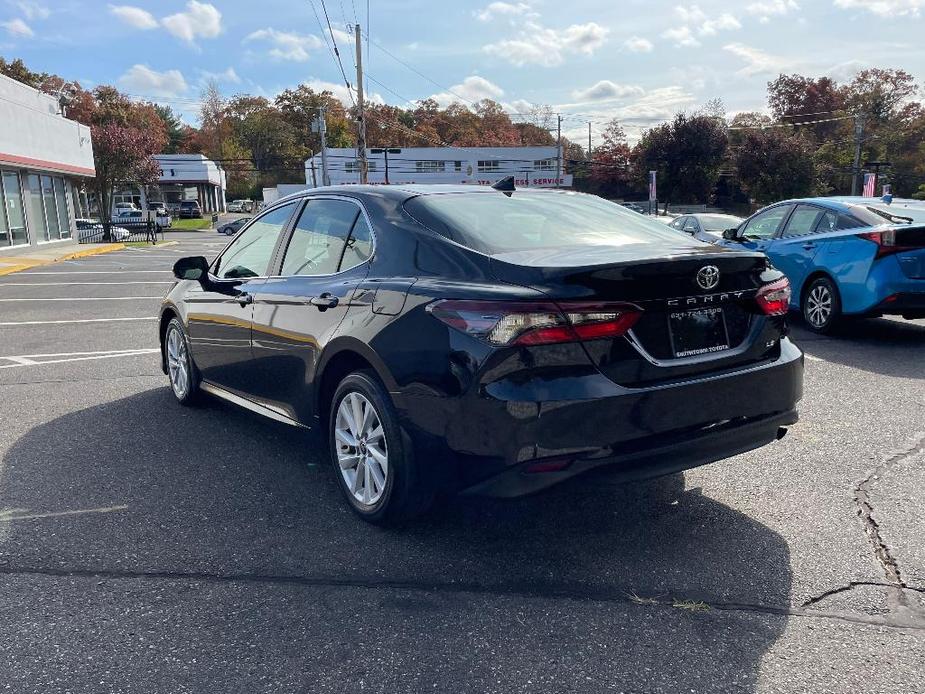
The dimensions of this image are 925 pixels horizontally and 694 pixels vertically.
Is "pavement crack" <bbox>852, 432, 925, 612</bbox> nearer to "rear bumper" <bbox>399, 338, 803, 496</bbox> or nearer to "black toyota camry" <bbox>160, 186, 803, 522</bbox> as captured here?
"black toyota camry" <bbox>160, 186, 803, 522</bbox>

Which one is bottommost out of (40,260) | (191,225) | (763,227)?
(40,260)

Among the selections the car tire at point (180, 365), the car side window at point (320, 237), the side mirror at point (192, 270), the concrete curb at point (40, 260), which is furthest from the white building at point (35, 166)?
the car side window at point (320, 237)

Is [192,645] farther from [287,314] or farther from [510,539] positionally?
[287,314]

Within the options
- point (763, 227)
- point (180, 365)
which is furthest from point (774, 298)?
point (763, 227)

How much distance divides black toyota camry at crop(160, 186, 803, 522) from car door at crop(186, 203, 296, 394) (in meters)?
0.45

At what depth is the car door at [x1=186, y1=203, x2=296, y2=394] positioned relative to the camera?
4.98 meters

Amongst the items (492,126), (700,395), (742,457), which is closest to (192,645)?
(700,395)

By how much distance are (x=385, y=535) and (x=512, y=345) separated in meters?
1.26

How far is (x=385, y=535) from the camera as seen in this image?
378cm

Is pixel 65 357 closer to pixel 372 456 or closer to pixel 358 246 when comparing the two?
pixel 358 246

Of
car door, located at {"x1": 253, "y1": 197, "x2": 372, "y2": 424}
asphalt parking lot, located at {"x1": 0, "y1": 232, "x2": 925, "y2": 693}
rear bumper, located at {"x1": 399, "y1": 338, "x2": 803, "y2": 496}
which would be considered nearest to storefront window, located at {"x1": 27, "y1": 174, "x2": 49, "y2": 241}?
asphalt parking lot, located at {"x1": 0, "y1": 232, "x2": 925, "y2": 693}

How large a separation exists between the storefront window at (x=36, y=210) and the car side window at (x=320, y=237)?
2807 centimetres

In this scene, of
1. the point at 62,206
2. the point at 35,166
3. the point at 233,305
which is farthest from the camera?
the point at 62,206

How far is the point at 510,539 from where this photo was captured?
12.3 ft
